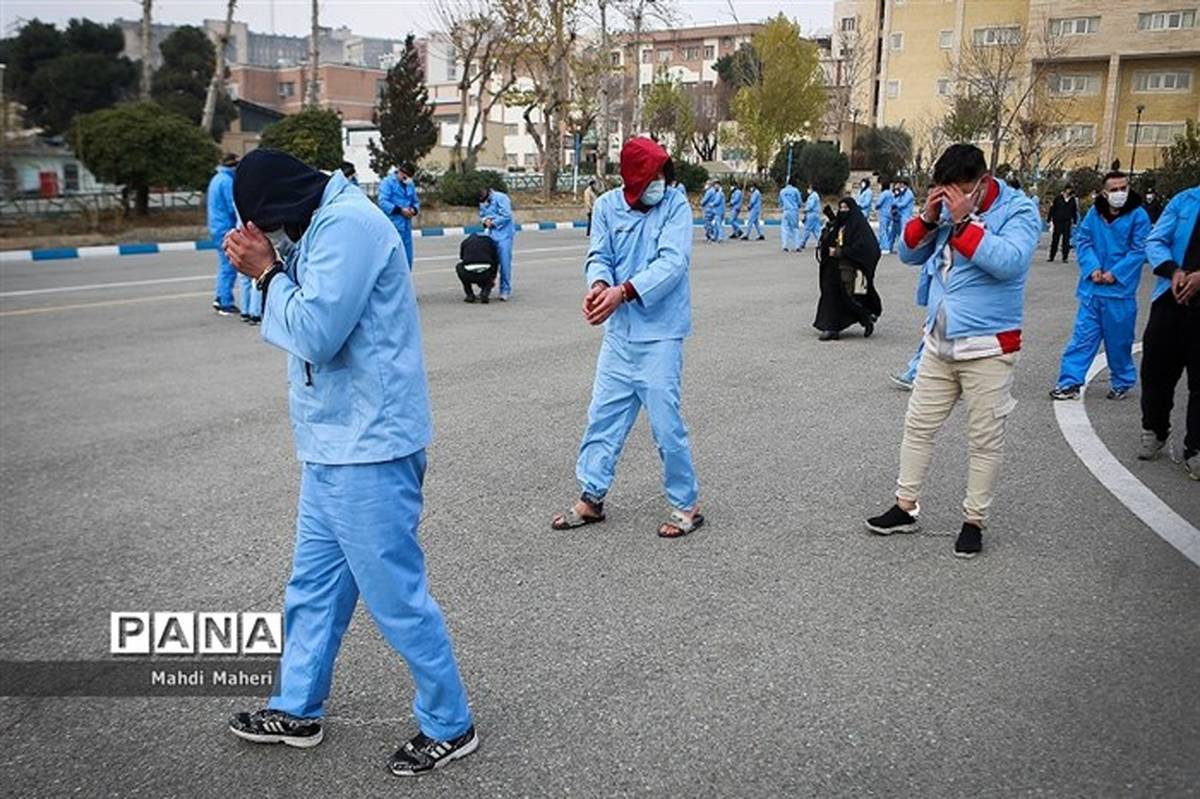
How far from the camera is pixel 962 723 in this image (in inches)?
127

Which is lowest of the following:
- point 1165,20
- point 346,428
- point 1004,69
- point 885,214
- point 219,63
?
point 346,428

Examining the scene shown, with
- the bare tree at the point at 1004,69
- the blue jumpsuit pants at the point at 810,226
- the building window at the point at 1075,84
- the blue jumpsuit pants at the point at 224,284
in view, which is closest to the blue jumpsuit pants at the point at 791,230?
the blue jumpsuit pants at the point at 810,226

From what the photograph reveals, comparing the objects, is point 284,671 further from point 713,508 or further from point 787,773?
point 713,508

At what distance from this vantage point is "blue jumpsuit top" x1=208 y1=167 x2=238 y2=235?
11883mm

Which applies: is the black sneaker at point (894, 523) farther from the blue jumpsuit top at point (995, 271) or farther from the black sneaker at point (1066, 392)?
the black sneaker at point (1066, 392)

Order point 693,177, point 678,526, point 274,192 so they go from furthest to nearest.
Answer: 1. point 693,177
2. point 678,526
3. point 274,192

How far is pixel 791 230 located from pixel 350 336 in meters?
22.9

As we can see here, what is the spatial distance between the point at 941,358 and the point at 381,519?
3087 millimetres

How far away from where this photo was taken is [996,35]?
203 ft

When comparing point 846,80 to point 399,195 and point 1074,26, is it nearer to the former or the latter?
point 1074,26

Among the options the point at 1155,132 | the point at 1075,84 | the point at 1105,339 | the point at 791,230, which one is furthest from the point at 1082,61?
the point at 1105,339

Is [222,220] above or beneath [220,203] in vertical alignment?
beneath

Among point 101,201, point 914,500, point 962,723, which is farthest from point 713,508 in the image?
point 101,201

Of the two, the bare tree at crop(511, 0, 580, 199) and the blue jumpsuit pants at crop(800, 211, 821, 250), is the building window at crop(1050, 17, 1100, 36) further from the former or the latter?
the blue jumpsuit pants at crop(800, 211, 821, 250)
